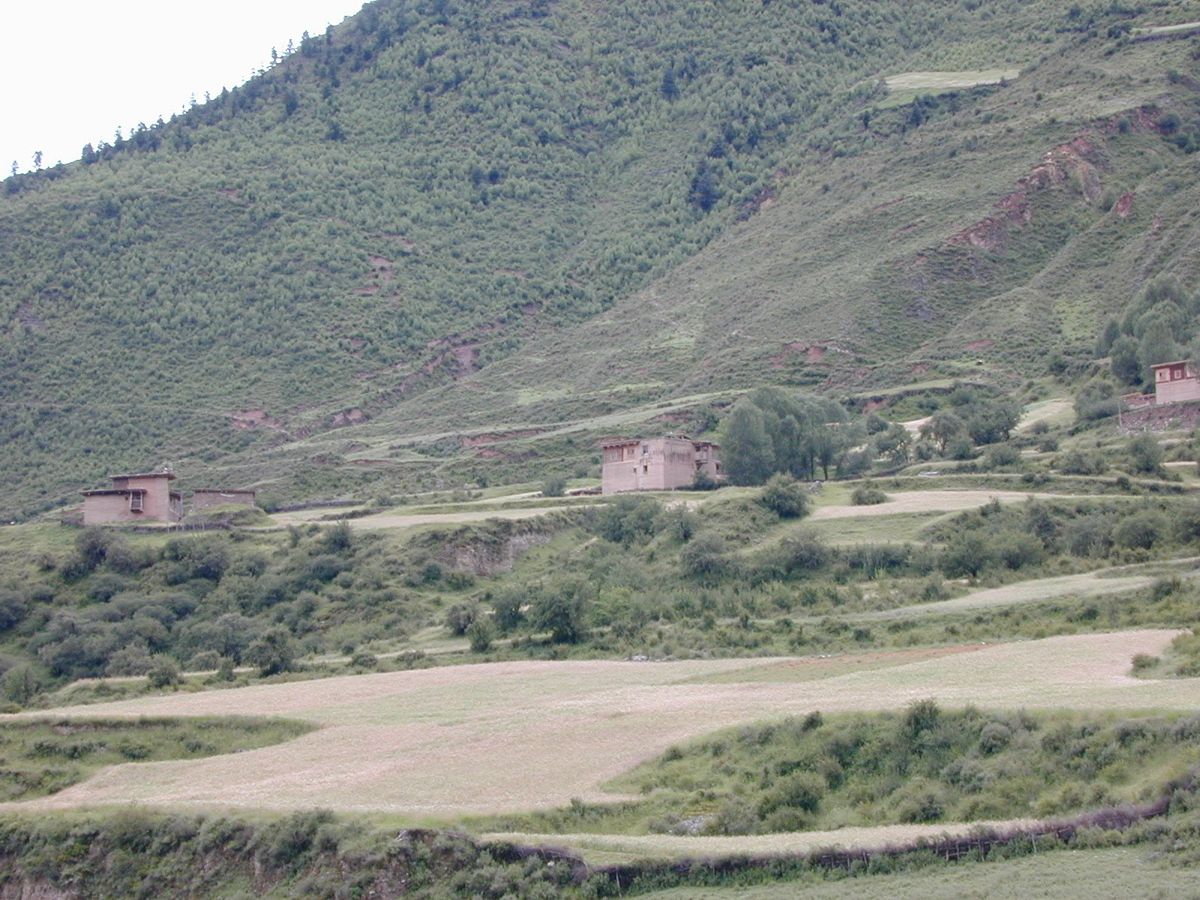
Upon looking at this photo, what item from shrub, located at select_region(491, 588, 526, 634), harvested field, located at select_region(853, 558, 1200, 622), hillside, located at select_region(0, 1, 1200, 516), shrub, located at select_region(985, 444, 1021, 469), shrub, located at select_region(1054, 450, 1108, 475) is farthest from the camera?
hillside, located at select_region(0, 1, 1200, 516)

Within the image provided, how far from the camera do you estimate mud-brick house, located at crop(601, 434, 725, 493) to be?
269 ft

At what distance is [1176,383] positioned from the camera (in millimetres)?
81188

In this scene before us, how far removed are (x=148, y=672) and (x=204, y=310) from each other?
249ft

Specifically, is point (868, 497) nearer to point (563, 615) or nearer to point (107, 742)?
point (563, 615)

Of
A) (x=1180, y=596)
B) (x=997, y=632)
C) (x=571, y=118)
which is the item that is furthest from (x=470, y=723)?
(x=571, y=118)

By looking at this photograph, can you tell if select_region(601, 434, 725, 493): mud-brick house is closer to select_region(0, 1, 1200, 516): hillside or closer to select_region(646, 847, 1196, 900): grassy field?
select_region(0, 1, 1200, 516): hillside

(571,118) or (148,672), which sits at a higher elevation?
(571,118)

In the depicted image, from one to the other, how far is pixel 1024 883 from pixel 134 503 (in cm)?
6330

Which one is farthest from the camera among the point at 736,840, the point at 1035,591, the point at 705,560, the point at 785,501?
the point at 785,501

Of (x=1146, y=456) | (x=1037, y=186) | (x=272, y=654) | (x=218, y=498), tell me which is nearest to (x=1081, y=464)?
(x=1146, y=456)

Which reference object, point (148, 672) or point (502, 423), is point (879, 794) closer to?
point (148, 672)

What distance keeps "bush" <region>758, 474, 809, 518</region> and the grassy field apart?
4232cm

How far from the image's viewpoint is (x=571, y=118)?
172 meters

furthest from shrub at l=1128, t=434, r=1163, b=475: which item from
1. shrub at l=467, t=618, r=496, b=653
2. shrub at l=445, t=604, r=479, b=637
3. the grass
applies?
the grass
